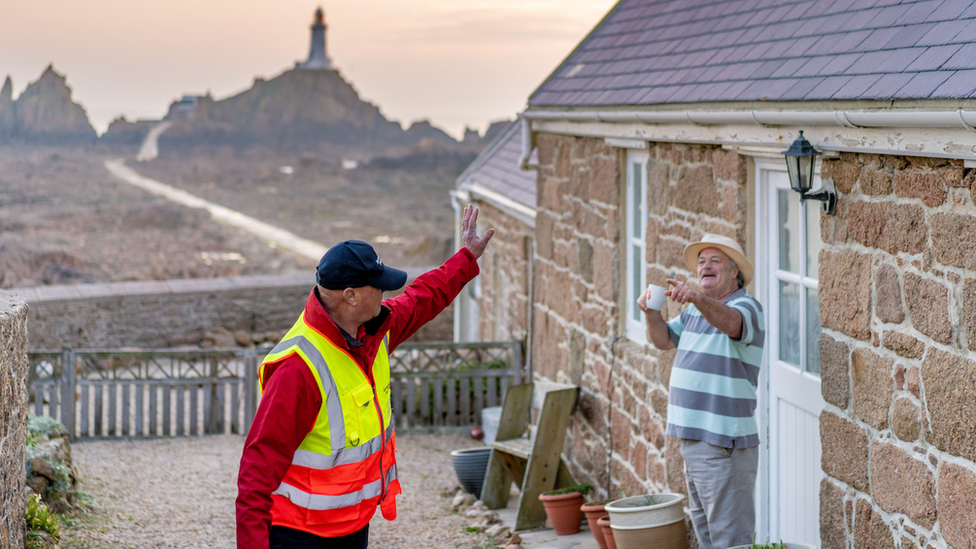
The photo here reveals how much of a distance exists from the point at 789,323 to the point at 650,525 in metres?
1.35

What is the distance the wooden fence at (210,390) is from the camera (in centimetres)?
949

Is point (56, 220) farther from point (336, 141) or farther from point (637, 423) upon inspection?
point (336, 141)

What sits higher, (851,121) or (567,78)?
(567,78)

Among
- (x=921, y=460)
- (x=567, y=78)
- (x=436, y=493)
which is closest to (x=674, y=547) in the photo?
(x=921, y=460)

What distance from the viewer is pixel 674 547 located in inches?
192

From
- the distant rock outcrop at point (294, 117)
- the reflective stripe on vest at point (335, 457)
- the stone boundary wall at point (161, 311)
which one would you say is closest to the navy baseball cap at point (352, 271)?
the reflective stripe on vest at point (335, 457)

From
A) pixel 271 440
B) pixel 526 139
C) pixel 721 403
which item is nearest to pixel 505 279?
pixel 526 139

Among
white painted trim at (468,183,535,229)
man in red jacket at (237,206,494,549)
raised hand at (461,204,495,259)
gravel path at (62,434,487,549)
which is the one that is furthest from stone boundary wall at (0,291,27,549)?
white painted trim at (468,183,535,229)

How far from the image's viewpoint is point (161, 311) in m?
15.2

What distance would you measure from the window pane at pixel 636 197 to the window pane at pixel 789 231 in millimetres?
1782

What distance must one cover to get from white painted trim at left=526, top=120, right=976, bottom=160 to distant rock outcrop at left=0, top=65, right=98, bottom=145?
81.0 m

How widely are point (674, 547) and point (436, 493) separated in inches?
136

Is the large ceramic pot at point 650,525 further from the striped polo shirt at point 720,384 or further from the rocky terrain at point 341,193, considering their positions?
the rocky terrain at point 341,193

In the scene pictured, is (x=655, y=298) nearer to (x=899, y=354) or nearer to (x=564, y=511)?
(x=899, y=354)
